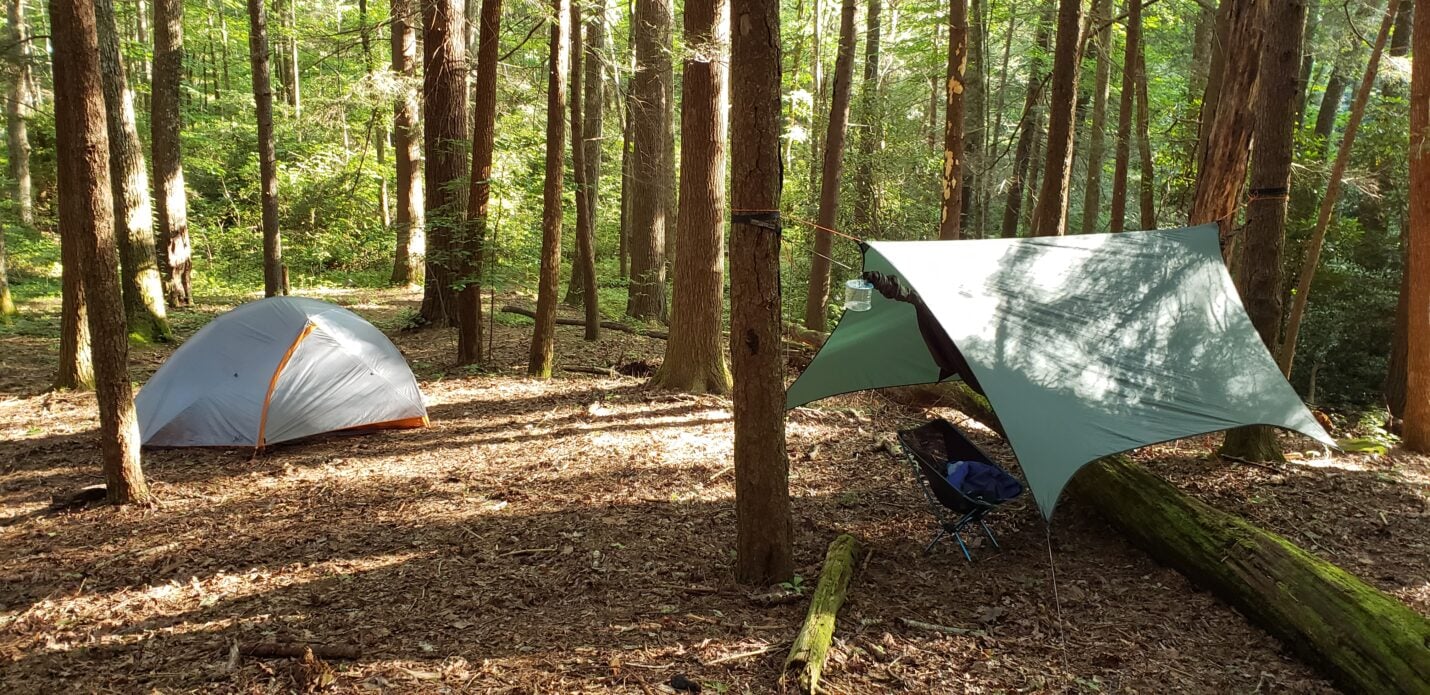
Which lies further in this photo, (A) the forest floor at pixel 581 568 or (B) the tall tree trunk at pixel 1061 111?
(B) the tall tree trunk at pixel 1061 111

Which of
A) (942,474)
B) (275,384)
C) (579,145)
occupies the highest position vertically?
(579,145)

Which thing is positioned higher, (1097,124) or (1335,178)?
(1097,124)

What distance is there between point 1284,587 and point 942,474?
5.46 feet

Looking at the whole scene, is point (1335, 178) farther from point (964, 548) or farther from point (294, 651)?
point (294, 651)

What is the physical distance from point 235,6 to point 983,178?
2085 cm

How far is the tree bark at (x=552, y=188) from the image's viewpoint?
688cm

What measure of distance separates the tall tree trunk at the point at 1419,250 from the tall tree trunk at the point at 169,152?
13.4 m

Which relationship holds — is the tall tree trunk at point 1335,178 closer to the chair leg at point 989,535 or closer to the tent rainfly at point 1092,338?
the tent rainfly at point 1092,338

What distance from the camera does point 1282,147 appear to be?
5.50 meters

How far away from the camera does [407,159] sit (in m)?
12.2

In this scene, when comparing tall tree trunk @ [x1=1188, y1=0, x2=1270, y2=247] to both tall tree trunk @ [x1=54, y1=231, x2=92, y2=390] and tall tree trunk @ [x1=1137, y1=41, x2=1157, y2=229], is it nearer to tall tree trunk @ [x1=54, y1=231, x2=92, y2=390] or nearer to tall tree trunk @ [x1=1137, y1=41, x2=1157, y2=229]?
tall tree trunk @ [x1=1137, y1=41, x2=1157, y2=229]

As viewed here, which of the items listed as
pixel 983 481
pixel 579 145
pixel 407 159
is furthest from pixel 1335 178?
pixel 407 159

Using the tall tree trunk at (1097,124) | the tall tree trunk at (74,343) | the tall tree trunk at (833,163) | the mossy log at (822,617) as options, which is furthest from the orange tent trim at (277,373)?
the tall tree trunk at (1097,124)

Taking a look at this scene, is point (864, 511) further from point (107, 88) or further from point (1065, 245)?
point (107, 88)
